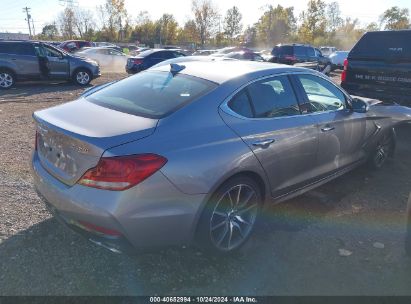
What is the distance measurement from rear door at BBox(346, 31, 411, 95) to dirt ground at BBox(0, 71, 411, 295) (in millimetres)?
3560

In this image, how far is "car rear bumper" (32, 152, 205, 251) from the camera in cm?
252

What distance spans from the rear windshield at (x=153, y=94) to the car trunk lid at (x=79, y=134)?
134 millimetres

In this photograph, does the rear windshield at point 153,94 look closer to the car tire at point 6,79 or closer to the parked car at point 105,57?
the car tire at point 6,79

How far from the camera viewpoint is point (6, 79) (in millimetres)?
12875

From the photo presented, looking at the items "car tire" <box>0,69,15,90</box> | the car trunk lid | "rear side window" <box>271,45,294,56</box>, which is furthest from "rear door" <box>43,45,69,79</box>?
"rear side window" <box>271,45,294,56</box>

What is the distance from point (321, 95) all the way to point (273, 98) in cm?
95

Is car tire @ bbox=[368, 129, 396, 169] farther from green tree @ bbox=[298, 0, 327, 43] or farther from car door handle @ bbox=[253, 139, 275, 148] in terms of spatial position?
green tree @ bbox=[298, 0, 327, 43]

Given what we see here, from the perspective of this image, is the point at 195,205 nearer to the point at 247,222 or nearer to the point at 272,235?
the point at 247,222

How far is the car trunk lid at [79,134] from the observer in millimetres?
2576

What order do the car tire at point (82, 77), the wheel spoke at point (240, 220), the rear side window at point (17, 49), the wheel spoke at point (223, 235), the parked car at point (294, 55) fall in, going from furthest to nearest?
the parked car at point (294, 55) < the car tire at point (82, 77) < the rear side window at point (17, 49) < the wheel spoke at point (240, 220) < the wheel spoke at point (223, 235)

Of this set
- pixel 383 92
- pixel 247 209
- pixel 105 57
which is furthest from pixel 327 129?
pixel 105 57

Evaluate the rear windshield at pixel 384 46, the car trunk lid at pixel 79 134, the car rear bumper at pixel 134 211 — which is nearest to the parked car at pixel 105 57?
the rear windshield at pixel 384 46

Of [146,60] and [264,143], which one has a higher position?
[264,143]

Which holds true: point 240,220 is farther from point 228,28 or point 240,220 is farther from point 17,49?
point 228,28
